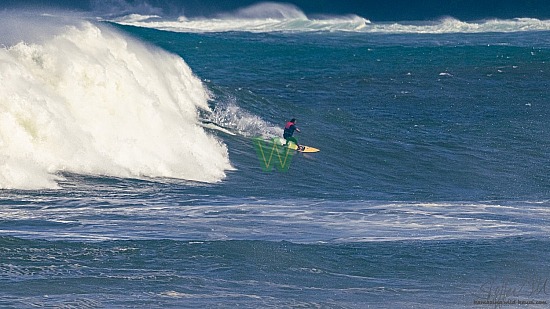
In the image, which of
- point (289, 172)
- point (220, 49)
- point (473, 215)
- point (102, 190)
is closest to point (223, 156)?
point (289, 172)

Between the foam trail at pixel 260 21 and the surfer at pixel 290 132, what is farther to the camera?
the foam trail at pixel 260 21

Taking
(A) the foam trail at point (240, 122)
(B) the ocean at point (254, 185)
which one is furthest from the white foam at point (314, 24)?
(A) the foam trail at point (240, 122)

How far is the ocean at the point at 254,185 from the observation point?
13484 mm

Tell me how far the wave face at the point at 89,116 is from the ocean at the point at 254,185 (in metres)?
0.05

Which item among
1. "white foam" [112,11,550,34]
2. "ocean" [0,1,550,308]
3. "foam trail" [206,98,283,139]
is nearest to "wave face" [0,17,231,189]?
"ocean" [0,1,550,308]

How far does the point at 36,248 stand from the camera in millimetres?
14500

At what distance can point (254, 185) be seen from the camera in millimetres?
22328

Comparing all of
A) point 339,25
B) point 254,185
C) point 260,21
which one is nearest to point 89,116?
point 254,185

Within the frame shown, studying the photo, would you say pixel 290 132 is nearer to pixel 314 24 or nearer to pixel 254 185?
pixel 254 185

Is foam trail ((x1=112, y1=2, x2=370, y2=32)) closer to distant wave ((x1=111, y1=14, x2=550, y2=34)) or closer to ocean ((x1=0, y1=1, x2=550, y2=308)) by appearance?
distant wave ((x1=111, y1=14, x2=550, y2=34))

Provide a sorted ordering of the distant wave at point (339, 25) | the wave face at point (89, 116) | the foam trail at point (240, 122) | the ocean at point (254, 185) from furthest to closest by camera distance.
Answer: the distant wave at point (339, 25)
the foam trail at point (240, 122)
the wave face at point (89, 116)
the ocean at point (254, 185)

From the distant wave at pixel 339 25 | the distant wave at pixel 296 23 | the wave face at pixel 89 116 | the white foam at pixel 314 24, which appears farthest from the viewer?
the distant wave at pixel 296 23

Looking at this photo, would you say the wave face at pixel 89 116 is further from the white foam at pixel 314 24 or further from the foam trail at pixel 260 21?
the foam trail at pixel 260 21

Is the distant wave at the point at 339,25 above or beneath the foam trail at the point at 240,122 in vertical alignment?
above
